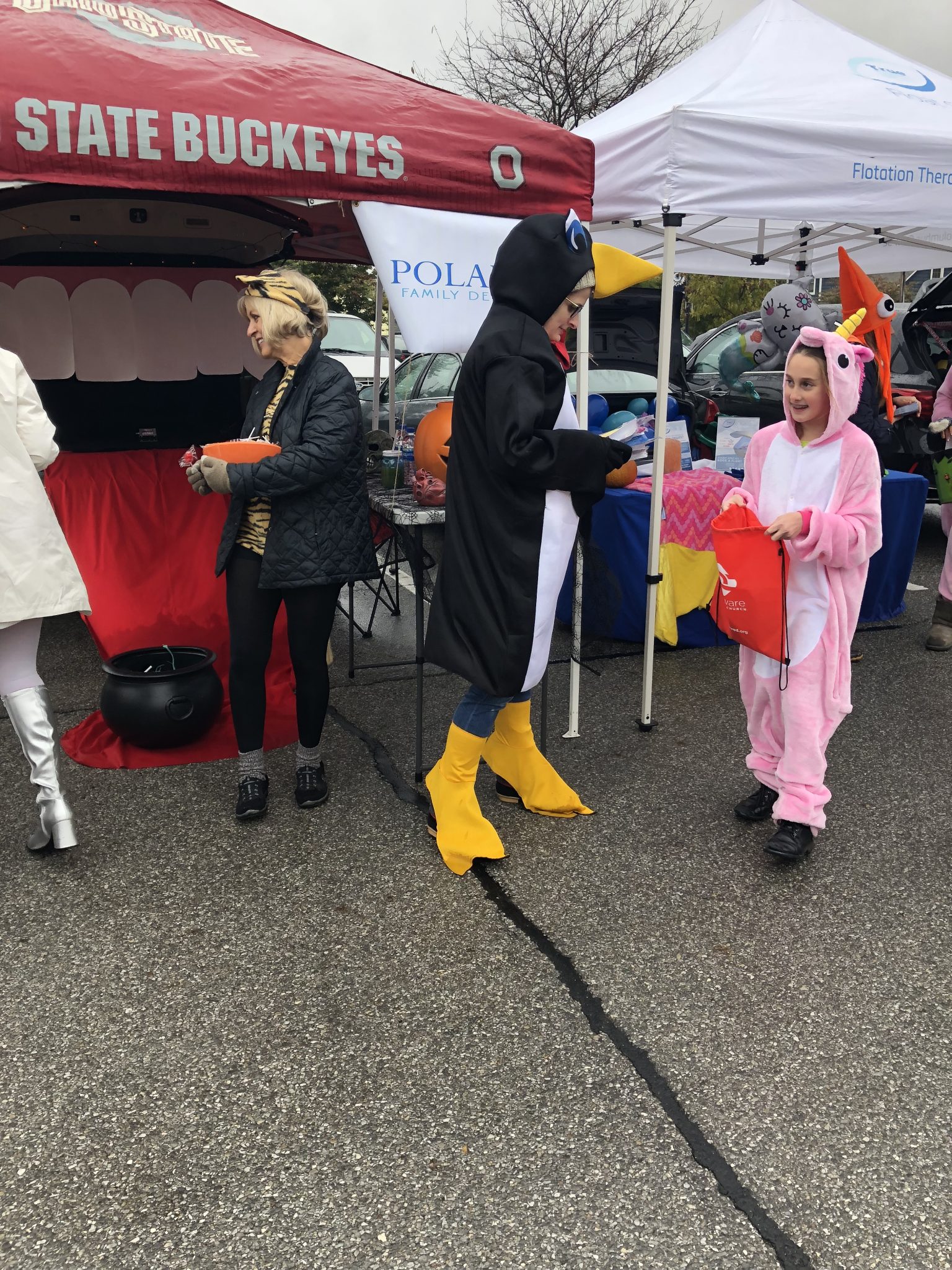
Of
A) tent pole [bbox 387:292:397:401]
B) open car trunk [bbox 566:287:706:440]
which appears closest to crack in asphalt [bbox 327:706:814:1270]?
tent pole [bbox 387:292:397:401]

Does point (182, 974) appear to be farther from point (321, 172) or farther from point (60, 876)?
point (321, 172)

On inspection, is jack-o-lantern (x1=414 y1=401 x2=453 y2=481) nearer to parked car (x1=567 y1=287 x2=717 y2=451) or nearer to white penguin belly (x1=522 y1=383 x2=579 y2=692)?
white penguin belly (x1=522 y1=383 x2=579 y2=692)

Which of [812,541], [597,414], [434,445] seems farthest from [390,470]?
Result: [812,541]

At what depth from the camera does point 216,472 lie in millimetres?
3314

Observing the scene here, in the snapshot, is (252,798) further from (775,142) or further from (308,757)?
(775,142)

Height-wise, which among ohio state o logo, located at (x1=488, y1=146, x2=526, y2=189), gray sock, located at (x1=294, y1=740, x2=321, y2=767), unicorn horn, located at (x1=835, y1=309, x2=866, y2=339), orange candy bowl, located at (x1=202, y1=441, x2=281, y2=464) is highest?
ohio state o logo, located at (x1=488, y1=146, x2=526, y2=189)

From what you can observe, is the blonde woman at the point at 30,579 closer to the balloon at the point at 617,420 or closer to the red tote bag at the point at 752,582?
the red tote bag at the point at 752,582

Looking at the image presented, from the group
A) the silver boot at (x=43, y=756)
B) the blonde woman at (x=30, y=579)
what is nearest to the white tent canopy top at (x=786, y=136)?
the blonde woman at (x=30, y=579)

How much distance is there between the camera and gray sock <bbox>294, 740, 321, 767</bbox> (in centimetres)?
Result: 379

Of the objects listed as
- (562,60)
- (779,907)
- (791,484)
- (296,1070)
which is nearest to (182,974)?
(296,1070)

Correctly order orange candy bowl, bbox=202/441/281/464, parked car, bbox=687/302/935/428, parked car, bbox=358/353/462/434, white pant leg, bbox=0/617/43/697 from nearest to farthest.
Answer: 1. white pant leg, bbox=0/617/43/697
2. orange candy bowl, bbox=202/441/281/464
3. parked car, bbox=687/302/935/428
4. parked car, bbox=358/353/462/434

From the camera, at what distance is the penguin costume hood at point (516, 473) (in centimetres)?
296

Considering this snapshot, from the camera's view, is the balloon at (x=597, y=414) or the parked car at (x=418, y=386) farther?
the parked car at (x=418, y=386)

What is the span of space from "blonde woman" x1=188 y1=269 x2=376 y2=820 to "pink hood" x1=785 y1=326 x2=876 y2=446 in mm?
1491
